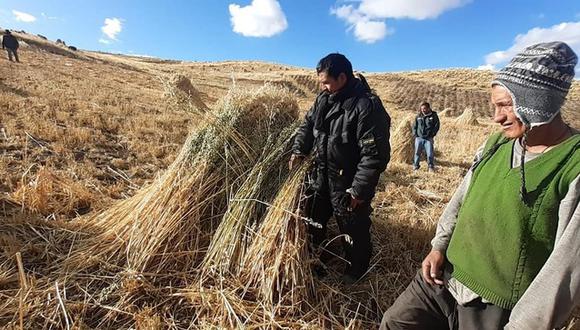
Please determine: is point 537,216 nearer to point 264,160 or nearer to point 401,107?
point 264,160

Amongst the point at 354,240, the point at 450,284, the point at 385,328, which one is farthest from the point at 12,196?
the point at 450,284

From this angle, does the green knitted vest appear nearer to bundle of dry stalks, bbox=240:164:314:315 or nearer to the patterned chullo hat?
the patterned chullo hat

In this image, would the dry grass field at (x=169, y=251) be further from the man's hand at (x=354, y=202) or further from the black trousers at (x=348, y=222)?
the man's hand at (x=354, y=202)

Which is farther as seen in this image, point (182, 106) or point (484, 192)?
point (182, 106)

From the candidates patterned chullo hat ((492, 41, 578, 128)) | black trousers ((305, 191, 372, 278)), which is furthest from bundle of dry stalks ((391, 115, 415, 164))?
patterned chullo hat ((492, 41, 578, 128))

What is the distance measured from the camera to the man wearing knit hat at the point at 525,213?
1.23 meters

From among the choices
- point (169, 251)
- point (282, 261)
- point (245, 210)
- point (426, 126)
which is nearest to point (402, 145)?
point (426, 126)

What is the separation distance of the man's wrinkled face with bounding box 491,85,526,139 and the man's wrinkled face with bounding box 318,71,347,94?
1.23m

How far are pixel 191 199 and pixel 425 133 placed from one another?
20.8ft

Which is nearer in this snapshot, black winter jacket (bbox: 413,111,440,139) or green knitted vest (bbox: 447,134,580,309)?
green knitted vest (bbox: 447,134,580,309)

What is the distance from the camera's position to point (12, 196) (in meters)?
3.59

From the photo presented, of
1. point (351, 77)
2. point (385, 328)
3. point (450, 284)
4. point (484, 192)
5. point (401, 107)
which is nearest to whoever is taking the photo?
point (484, 192)

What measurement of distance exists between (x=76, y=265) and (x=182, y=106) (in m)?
1.34

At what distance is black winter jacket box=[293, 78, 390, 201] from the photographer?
2510 millimetres
